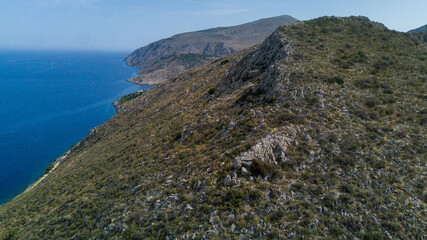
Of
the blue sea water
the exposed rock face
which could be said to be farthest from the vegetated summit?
the blue sea water

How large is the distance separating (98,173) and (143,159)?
10.0m

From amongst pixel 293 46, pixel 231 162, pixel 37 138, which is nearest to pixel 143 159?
pixel 231 162

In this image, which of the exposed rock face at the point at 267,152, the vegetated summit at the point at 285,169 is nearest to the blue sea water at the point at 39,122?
the vegetated summit at the point at 285,169

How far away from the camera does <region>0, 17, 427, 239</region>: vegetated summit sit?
1225cm

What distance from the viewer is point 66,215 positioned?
2000cm

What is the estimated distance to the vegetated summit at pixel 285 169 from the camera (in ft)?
40.2

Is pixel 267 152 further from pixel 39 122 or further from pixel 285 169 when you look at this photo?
pixel 39 122

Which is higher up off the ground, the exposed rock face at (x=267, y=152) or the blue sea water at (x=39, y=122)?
the exposed rock face at (x=267, y=152)

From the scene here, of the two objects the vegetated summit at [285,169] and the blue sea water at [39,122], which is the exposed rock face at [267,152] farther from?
the blue sea water at [39,122]

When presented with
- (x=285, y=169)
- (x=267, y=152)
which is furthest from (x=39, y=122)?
(x=285, y=169)

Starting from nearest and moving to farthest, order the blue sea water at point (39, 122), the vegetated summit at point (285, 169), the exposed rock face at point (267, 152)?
the vegetated summit at point (285, 169), the exposed rock face at point (267, 152), the blue sea water at point (39, 122)

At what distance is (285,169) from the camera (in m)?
15.2

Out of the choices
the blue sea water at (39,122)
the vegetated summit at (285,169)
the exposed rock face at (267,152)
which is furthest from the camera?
the blue sea water at (39,122)

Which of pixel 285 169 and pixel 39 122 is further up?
pixel 285 169
